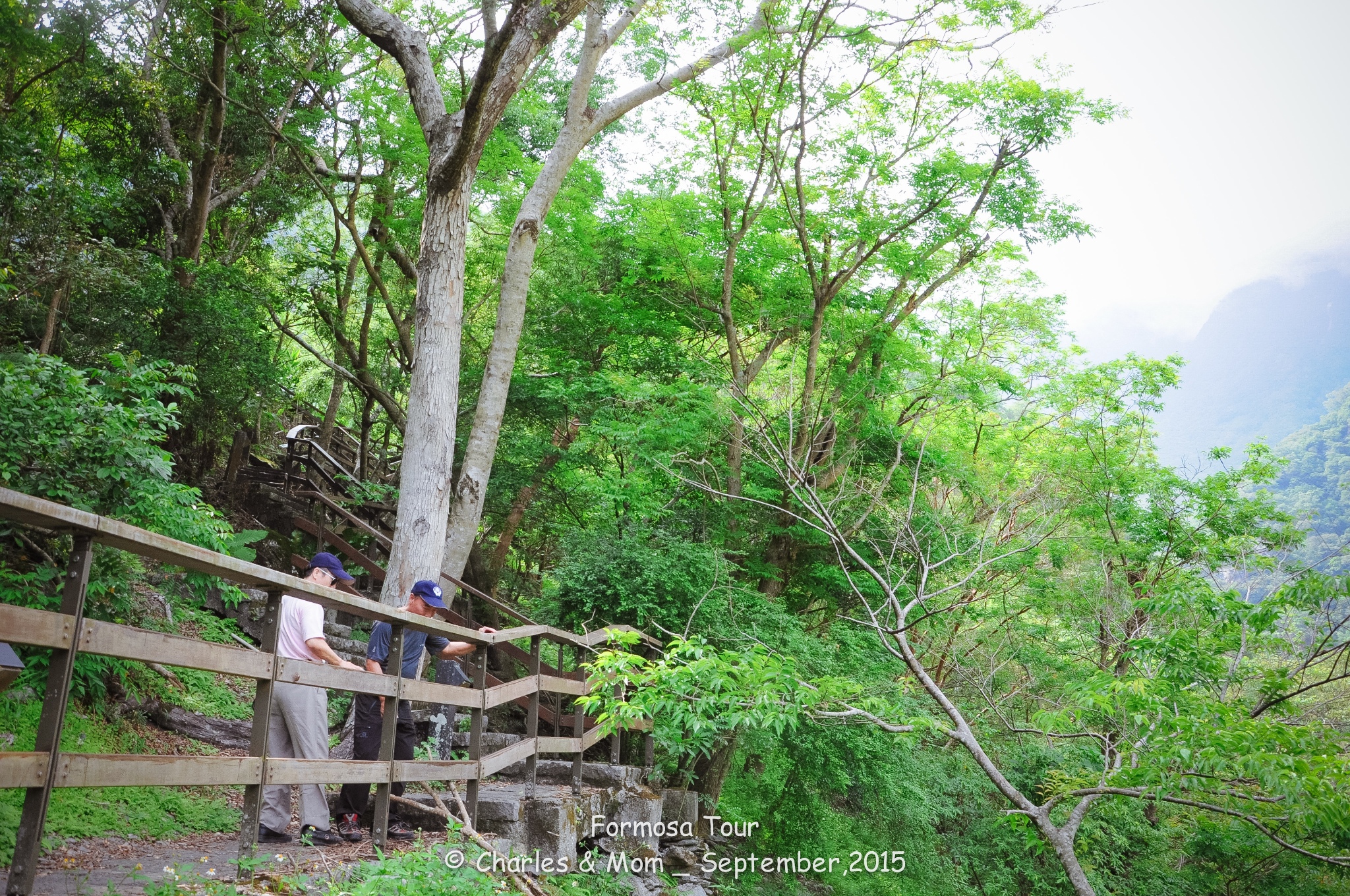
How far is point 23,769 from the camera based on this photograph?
7.96ft

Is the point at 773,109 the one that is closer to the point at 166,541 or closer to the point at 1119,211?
the point at 166,541

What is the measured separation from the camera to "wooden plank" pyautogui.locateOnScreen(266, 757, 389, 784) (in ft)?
11.4

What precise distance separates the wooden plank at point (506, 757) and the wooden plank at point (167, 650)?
6.97 ft

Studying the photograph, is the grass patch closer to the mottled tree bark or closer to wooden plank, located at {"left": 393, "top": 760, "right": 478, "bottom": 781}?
wooden plank, located at {"left": 393, "top": 760, "right": 478, "bottom": 781}

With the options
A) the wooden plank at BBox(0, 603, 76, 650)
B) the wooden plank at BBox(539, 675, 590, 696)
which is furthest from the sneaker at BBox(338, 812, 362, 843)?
the wooden plank at BBox(0, 603, 76, 650)

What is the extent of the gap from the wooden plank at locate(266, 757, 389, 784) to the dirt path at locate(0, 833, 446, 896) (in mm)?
357

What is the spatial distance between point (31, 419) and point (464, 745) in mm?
4776

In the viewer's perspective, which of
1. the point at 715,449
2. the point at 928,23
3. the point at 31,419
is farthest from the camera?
the point at 715,449

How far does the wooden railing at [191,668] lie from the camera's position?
8.11ft

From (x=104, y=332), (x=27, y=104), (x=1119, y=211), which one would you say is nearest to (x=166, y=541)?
(x=104, y=332)

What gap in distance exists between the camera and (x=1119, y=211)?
11719cm

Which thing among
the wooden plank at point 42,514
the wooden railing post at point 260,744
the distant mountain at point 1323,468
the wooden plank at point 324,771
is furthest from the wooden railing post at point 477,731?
the distant mountain at point 1323,468

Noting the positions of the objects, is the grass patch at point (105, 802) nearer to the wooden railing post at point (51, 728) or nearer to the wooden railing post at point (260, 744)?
the wooden railing post at point (260, 744)

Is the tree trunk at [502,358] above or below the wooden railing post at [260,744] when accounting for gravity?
above
